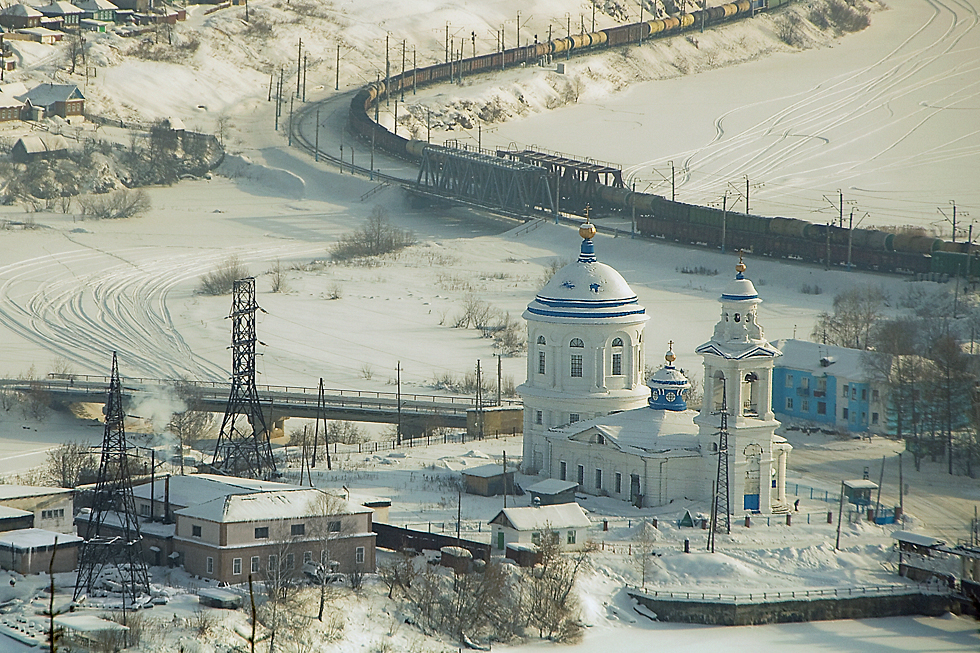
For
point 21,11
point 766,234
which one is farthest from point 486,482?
point 21,11

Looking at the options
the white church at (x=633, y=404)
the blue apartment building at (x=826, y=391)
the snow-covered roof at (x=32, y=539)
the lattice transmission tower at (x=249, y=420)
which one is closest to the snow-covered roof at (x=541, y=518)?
the white church at (x=633, y=404)

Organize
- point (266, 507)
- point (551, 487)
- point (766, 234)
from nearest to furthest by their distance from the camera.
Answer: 1. point (266, 507)
2. point (551, 487)
3. point (766, 234)

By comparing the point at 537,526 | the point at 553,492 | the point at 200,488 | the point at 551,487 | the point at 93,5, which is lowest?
the point at 537,526

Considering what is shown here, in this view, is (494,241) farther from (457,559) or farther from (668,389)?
(457,559)

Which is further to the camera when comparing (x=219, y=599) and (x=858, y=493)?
(x=858, y=493)

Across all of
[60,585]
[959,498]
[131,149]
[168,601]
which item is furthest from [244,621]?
[131,149]

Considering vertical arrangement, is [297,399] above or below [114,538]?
above

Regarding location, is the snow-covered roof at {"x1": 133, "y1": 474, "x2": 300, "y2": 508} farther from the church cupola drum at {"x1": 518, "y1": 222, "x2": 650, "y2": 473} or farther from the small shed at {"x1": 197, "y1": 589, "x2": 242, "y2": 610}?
the church cupola drum at {"x1": 518, "y1": 222, "x2": 650, "y2": 473}

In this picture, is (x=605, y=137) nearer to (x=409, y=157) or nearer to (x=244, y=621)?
(x=409, y=157)
